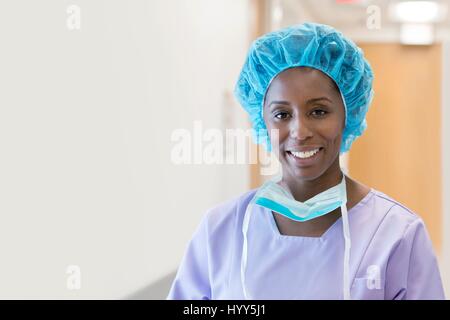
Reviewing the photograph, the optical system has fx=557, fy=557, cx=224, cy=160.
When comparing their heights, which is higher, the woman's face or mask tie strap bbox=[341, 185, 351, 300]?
the woman's face

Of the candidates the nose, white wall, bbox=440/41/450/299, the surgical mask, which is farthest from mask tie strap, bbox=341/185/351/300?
white wall, bbox=440/41/450/299

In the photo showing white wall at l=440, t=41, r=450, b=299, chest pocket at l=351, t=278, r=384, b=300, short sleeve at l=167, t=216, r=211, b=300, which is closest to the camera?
chest pocket at l=351, t=278, r=384, b=300

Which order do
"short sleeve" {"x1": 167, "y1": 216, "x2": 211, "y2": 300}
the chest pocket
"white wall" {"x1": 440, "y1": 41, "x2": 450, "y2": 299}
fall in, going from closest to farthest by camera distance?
the chest pocket → "short sleeve" {"x1": 167, "y1": 216, "x2": 211, "y2": 300} → "white wall" {"x1": 440, "y1": 41, "x2": 450, "y2": 299}

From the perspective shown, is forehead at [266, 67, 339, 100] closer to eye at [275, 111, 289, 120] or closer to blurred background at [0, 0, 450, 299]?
eye at [275, 111, 289, 120]

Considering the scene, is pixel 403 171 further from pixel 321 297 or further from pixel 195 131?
pixel 321 297

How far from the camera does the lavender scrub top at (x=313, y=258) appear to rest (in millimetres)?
721

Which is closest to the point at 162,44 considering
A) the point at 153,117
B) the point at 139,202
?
the point at 153,117

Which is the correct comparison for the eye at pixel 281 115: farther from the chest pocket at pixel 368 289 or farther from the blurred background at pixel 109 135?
the blurred background at pixel 109 135

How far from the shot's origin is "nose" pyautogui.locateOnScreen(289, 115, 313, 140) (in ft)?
2.43

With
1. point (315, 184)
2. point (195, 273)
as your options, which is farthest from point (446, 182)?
point (195, 273)

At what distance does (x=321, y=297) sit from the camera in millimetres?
722

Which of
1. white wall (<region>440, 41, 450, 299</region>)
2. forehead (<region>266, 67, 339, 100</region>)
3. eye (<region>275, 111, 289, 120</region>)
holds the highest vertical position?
forehead (<region>266, 67, 339, 100</region>)

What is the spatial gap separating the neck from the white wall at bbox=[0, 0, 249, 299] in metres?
0.42

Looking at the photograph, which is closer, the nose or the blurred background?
the nose
